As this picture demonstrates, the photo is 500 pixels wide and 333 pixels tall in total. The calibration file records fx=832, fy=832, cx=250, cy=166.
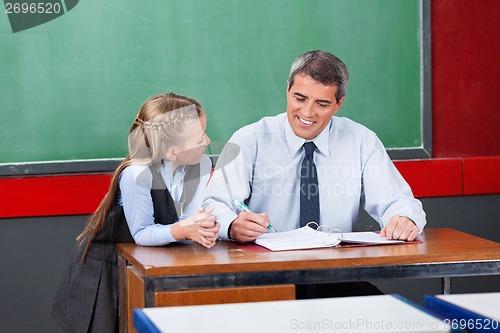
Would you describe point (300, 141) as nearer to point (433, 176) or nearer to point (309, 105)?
point (309, 105)

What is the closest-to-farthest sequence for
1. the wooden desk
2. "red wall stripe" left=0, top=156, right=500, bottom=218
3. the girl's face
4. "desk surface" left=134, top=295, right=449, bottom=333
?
1. "desk surface" left=134, top=295, right=449, bottom=333
2. the wooden desk
3. the girl's face
4. "red wall stripe" left=0, top=156, right=500, bottom=218

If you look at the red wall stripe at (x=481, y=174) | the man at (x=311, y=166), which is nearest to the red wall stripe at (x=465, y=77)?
the red wall stripe at (x=481, y=174)

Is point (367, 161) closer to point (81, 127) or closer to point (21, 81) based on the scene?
point (81, 127)

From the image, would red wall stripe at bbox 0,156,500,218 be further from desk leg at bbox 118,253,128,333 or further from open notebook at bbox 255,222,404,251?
open notebook at bbox 255,222,404,251

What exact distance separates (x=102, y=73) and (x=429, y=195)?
1.62m

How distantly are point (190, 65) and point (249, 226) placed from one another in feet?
4.13

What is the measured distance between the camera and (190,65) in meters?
3.68

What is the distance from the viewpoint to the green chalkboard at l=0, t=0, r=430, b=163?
3527mm

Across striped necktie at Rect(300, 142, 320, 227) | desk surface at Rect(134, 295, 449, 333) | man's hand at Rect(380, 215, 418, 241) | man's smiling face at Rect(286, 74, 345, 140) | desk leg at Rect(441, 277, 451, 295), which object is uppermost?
man's smiling face at Rect(286, 74, 345, 140)

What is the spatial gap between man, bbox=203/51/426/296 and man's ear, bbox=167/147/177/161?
20cm

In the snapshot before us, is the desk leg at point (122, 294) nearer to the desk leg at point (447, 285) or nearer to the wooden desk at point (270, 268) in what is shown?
the wooden desk at point (270, 268)

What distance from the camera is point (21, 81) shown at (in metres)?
3.51

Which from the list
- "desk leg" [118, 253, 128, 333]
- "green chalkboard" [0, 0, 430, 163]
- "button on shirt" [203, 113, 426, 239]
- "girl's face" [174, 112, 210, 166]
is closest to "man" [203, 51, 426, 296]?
"button on shirt" [203, 113, 426, 239]

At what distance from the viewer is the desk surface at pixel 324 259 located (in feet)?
7.41
